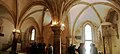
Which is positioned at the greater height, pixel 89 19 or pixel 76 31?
pixel 89 19

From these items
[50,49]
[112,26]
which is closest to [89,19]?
[112,26]

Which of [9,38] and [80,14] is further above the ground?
[80,14]

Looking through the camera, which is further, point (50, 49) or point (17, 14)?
point (17, 14)

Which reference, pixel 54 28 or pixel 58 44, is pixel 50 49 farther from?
pixel 54 28

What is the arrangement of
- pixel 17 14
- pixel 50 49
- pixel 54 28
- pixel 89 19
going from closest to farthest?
1. pixel 50 49
2. pixel 54 28
3. pixel 17 14
4. pixel 89 19

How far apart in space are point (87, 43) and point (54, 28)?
6.73 meters

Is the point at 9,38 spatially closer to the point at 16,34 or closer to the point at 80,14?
the point at 16,34

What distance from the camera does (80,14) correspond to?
1433cm

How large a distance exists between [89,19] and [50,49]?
299 inches

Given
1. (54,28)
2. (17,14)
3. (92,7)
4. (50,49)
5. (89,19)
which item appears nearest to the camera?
(50,49)

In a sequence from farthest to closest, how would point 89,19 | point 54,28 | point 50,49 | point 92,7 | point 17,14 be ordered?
1. point 89,19
2. point 92,7
3. point 17,14
4. point 54,28
5. point 50,49

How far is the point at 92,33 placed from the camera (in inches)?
613

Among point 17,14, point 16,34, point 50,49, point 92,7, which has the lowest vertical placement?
point 50,49

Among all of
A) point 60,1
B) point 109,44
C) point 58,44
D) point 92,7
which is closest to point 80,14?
point 92,7
